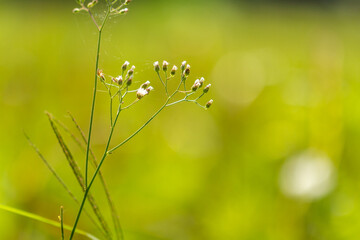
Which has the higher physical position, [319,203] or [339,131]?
[339,131]

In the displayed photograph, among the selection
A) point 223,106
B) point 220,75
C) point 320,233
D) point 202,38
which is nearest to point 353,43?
point 202,38

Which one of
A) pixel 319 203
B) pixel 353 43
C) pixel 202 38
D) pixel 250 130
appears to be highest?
pixel 353 43

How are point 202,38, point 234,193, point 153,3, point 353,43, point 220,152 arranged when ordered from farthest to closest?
1. point 153,3
2. point 353,43
3. point 202,38
4. point 220,152
5. point 234,193

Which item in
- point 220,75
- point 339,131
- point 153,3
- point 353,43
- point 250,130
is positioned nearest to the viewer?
point 339,131

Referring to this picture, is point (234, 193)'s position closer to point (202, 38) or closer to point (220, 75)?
point (220, 75)

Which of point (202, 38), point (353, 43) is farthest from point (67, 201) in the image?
point (353, 43)

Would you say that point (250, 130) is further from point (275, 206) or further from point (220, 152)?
point (275, 206)

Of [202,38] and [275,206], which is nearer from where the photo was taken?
[275,206]
